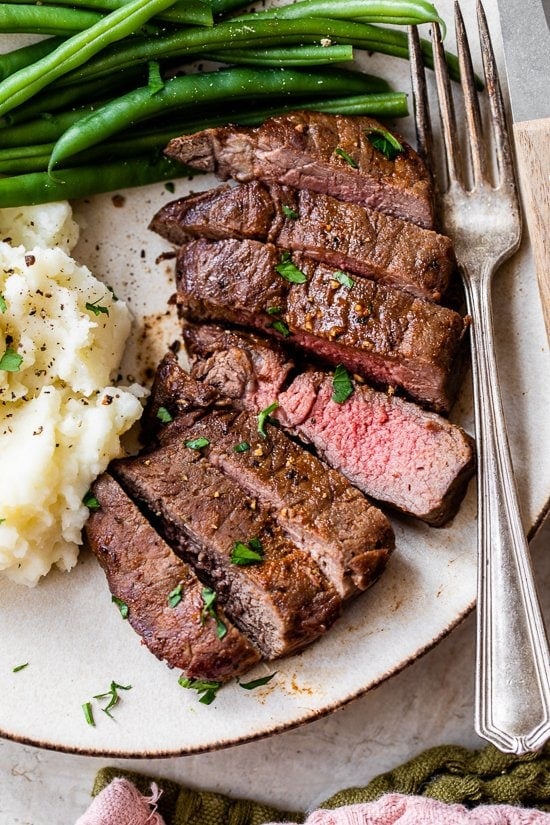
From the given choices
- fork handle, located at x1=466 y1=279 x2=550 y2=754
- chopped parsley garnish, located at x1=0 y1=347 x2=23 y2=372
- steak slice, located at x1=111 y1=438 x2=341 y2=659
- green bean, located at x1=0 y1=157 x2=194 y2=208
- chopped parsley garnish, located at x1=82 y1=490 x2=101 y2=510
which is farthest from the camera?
green bean, located at x1=0 y1=157 x2=194 y2=208

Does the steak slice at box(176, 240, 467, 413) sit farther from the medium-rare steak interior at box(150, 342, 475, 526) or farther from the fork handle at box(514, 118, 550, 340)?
the fork handle at box(514, 118, 550, 340)

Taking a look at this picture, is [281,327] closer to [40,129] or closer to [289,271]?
[289,271]

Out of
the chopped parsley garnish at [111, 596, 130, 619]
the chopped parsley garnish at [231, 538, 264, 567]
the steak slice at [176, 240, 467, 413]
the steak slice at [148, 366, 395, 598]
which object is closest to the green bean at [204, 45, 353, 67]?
the steak slice at [176, 240, 467, 413]

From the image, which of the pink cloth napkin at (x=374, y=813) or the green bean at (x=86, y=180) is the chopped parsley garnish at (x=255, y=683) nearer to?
the pink cloth napkin at (x=374, y=813)

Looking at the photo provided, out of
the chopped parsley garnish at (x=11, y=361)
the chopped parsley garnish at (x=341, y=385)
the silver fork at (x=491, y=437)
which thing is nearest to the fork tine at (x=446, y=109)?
the silver fork at (x=491, y=437)

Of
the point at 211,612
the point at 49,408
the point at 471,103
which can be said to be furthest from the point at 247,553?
the point at 471,103

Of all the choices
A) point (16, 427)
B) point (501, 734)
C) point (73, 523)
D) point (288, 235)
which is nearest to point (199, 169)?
point (288, 235)
